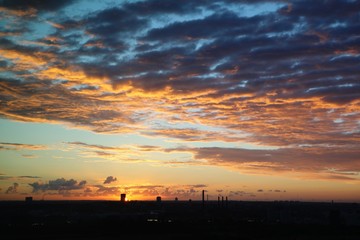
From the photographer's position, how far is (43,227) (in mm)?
54531

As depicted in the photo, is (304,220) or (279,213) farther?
(279,213)

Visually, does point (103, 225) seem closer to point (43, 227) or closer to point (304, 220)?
point (43, 227)

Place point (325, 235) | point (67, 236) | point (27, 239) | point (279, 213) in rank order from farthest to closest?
1. point (279, 213)
2. point (325, 235)
3. point (67, 236)
4. point (27, 239)

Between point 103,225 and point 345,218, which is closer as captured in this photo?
point 103,225

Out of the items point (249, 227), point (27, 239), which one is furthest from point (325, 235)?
point (27, 239)

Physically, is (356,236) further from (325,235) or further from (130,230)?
(130,230)

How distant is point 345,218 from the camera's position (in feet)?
257

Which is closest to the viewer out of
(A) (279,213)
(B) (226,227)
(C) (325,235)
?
(C) (325,235)

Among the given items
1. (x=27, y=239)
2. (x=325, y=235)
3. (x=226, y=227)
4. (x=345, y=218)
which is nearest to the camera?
(x=27, y=239)

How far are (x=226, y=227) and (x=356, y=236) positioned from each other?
17956mm

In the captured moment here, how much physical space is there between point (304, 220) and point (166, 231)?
40798mm

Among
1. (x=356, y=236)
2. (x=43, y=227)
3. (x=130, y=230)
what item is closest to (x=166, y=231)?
(x=130, y=230)

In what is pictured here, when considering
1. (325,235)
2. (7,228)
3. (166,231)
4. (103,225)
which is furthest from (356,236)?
(7,228)

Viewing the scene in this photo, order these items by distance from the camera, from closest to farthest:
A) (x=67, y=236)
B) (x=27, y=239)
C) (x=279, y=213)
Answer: (x=27, y=239)
(x=67, y=236)
(x=279, y=213)
